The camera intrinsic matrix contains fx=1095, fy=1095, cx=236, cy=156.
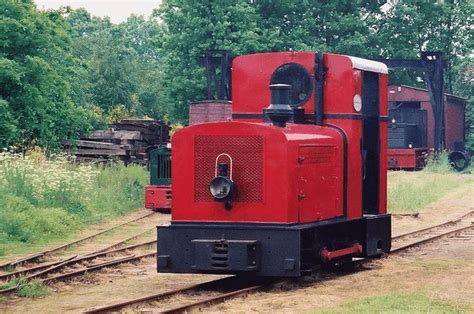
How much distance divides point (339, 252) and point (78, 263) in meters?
3.99

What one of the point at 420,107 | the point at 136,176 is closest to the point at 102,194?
the point at 136,176

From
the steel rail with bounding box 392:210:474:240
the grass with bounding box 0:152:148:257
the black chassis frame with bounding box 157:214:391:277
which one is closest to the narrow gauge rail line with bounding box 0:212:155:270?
the grass with bounding box 0:152:148:257

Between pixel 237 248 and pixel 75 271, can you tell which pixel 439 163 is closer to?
pixel 75 271

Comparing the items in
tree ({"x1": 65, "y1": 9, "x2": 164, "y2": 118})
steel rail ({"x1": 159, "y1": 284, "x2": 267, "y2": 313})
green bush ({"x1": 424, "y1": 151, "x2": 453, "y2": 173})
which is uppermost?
tree ({"x1": 65, "y1": 9, "x2": 164, "y2": 118})

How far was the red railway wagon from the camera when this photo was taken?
47.0m

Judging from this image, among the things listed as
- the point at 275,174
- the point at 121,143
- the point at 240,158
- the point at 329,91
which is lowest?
the point at 275,174

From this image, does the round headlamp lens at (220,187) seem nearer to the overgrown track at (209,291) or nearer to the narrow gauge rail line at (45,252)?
the overgrown track at (209,291)

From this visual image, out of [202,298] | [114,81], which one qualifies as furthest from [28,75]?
[114,81]

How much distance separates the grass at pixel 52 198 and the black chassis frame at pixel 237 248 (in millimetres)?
5359

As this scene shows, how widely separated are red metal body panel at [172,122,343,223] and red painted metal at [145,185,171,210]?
40.0 ft

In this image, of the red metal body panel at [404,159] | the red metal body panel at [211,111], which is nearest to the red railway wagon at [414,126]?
the red metal body panel at [404,159]

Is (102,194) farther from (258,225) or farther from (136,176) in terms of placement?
(258,225)

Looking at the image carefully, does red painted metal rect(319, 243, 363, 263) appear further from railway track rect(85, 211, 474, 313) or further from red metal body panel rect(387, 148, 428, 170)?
red metal body panel rect(387, 148, 428, 170)

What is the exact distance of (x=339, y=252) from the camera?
43.6 feet
